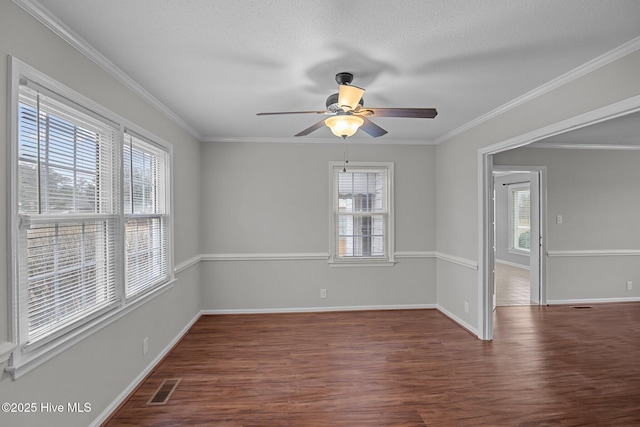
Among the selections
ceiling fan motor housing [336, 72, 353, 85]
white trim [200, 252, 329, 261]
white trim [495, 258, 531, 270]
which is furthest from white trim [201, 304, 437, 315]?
white trim [495, 258, 531, 270]

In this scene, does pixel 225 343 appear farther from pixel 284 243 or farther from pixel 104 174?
pixel 104 174

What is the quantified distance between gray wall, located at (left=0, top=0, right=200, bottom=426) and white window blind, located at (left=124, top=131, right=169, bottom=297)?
20 centimetres

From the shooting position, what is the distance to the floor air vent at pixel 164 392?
235 cm

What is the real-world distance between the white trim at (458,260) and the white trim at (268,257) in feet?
5.39

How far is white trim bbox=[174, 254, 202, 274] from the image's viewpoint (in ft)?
11.1

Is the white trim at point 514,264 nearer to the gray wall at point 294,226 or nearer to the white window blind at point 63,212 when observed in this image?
the gray wall at point 294,226

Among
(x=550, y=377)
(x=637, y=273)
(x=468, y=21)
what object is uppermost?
(x=468, y=21)

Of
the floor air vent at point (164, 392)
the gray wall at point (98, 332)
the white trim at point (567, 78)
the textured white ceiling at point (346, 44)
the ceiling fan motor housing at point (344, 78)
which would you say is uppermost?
the textured white ceiling at point (346, 44)

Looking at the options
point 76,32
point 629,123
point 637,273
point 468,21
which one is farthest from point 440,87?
point 637,273

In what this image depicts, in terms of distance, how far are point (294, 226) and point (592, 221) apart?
4.70m

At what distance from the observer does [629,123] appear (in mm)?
3625

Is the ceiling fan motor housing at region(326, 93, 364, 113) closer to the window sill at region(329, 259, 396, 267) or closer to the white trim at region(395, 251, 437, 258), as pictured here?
the window sill at region(329, 259, 396, 267)

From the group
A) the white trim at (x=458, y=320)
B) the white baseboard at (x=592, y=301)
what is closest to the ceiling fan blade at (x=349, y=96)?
the white trim at (x=458, y=320)

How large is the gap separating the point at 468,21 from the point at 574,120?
1302 mm
